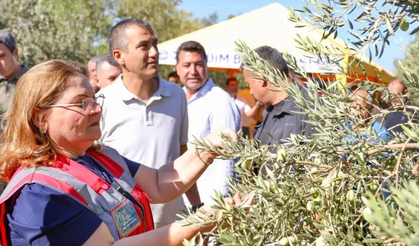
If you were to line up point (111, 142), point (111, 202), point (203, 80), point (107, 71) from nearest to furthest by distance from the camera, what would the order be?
point (111, 202) < point (111, 142) < point (203, 80) < point (107, 71)

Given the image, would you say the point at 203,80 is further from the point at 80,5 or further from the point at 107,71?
the point at 80,5

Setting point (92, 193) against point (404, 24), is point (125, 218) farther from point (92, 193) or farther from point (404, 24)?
point (404, 24)

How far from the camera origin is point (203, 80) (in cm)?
588

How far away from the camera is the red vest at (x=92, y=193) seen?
91.5 inches

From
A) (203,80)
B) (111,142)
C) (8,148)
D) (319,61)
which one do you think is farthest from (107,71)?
(319,61)

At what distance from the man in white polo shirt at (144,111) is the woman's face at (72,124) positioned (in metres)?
1.48

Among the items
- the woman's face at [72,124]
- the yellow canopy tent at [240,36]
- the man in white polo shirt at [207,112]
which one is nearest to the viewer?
the woman's face at [72,124]

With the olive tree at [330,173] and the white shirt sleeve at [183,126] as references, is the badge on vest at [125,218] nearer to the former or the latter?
the olive tree at [330,173]

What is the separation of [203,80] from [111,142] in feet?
6.42

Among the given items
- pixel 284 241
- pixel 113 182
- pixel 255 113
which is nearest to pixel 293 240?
pixel 284 241

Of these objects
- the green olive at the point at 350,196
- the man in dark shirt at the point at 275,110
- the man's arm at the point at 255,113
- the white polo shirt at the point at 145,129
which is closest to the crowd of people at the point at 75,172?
the green olive at the point at 350,196

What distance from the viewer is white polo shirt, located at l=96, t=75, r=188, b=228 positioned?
13.5ft

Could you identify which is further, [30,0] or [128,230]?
[30,0]

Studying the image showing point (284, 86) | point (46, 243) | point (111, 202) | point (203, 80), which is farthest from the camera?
point (203, 80)
